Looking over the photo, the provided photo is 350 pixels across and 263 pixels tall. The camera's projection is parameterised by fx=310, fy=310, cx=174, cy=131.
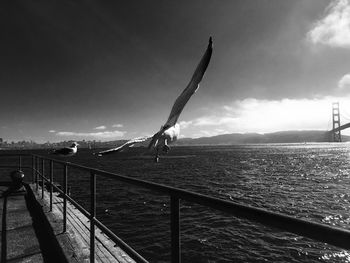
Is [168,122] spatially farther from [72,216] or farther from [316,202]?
[316,202]

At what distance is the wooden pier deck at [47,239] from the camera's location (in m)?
4.30

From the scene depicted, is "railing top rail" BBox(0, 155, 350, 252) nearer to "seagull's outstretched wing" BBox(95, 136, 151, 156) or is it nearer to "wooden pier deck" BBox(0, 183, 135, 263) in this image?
"seagull's outstretched wing" BBox(95, 136, 151, 156)

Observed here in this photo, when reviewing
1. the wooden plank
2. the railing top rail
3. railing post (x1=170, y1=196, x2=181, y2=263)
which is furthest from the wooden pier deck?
the railing top rail

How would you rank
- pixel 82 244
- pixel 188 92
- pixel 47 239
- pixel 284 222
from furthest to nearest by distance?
pixel 188 92
pixel 47 239
pixel 82 244
pixel 284 222

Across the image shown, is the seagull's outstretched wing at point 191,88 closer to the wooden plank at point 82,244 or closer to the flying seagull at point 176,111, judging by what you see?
the flying seagull at point 176,111

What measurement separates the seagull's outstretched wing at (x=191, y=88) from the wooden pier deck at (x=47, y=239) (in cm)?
231

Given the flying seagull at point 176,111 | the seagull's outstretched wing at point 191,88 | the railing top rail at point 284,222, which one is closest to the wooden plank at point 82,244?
the flying seagull at point 176,111

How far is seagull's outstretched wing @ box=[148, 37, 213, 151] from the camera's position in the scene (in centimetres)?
475

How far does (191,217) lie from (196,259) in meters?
5.96

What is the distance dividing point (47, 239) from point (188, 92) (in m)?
3.33

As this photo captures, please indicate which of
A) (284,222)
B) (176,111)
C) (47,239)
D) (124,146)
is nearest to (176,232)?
(284,222)

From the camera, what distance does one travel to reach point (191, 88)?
16.7 feet

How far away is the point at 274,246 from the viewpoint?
13.0 metres

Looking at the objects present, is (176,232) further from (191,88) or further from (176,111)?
(176,111)
